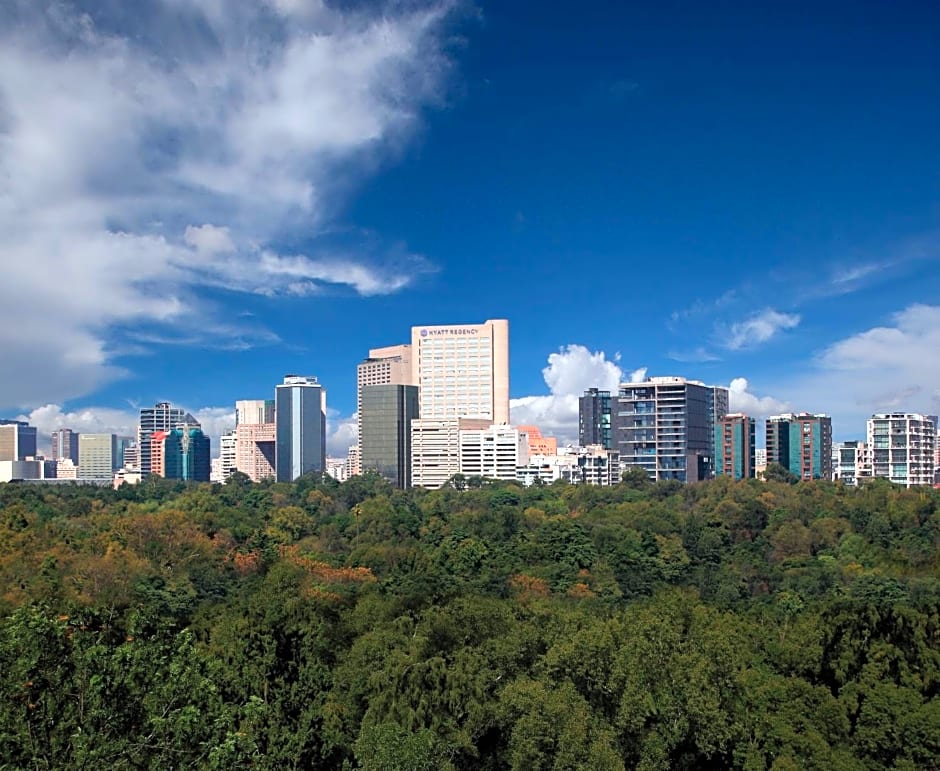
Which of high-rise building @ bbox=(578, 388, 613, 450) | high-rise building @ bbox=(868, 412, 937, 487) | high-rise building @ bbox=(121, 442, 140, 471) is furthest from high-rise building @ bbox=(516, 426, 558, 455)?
high-rise building @ bbox=(121, 442, 140, 471)

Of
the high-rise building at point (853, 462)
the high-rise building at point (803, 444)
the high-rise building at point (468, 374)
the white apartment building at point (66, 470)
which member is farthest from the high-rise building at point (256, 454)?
the high-rise building at point (853, 462)

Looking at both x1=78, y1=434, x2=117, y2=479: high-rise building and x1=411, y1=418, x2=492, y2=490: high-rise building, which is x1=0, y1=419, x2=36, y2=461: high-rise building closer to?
x1=78, y1=434, x2=117, y2=479: high-rise building

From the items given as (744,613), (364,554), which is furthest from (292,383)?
(744,613)

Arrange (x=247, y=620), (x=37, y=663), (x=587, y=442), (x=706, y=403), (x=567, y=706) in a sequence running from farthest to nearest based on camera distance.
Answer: (x=587, y=442) → (x=706, y=403) → (x=247, y=620) → (x=567, y=706) → (x=37, y=663)

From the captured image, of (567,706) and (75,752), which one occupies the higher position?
(75,752)

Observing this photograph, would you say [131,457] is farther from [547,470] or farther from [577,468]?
[577,468]

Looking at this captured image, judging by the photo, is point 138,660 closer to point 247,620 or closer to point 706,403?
point 247,620
